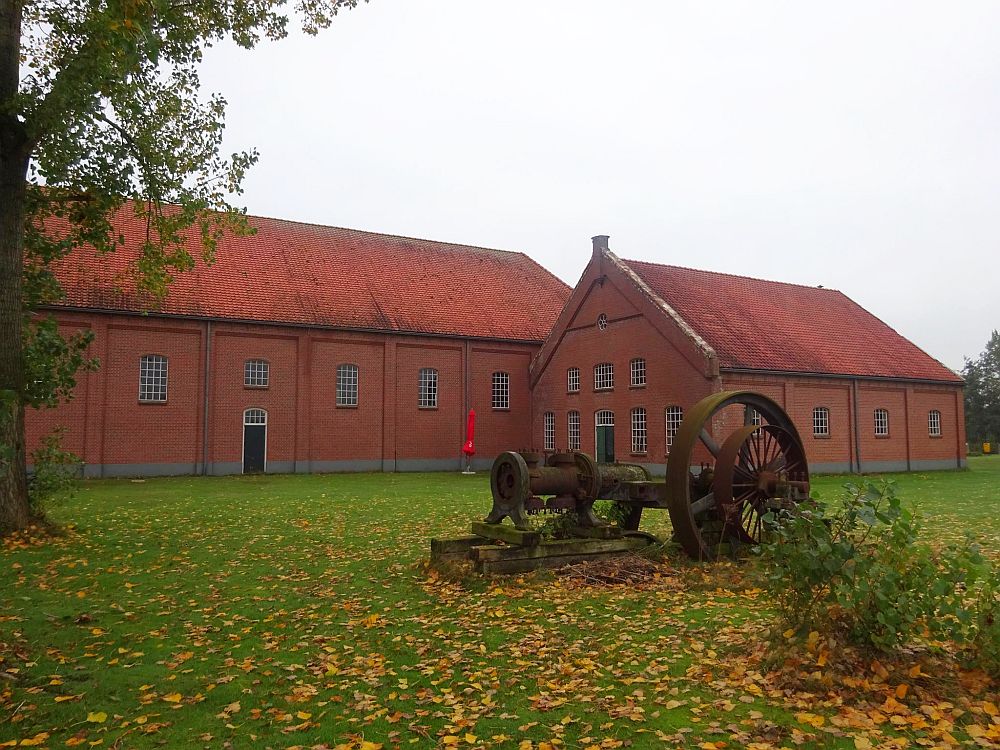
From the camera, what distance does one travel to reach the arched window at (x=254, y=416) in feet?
89.4

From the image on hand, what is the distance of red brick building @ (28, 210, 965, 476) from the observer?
25469 mm

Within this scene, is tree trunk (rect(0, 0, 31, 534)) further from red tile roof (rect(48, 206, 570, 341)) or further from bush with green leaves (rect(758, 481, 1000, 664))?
red tile roof (rect(48, 206, 570, 341))

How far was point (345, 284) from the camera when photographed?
30.6m

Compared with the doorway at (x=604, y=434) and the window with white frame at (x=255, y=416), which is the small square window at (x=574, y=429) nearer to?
the doorway at (x=604, y=434)

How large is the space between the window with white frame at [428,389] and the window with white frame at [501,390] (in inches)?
112

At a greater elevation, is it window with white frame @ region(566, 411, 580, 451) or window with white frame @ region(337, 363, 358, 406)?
window with white frame @ region(337, 363, 358, 406)

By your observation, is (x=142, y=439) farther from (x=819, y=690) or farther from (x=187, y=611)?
(x=819, y=690)

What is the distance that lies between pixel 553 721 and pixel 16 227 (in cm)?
1100

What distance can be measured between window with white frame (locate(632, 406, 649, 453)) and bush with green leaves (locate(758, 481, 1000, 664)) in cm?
2174

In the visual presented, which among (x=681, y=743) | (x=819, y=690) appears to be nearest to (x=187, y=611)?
(x=681, y=743)

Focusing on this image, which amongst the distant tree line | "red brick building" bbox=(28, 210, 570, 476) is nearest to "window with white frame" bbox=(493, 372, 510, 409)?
"red brick building" bbox=(28, 210, 570, 476)

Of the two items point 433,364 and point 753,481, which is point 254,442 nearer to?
point 433,364

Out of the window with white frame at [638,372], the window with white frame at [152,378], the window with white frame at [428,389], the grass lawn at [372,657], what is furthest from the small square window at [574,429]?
the grass lawn at [372,657]

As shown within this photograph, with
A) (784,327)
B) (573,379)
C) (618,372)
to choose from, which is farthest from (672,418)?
(784,327)
